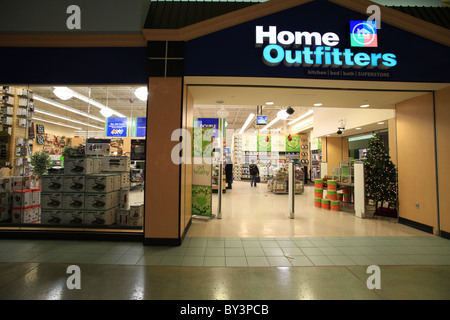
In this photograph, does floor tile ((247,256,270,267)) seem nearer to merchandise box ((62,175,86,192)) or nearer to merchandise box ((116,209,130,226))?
merchandise box ((116,209,130,226))

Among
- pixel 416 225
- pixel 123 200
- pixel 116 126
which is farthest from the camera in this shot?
pixel 116 126

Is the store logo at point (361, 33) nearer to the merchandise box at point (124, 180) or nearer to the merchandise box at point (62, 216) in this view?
the merchandise box at point (124, 180)

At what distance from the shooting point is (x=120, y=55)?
4043 millimetres

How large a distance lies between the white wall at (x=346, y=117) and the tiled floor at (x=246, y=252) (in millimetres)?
4058

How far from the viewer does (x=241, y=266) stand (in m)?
3.08

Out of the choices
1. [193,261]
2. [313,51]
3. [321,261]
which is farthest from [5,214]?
[313,51]

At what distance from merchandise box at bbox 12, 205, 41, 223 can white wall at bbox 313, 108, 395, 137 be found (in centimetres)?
951

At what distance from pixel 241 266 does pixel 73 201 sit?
3.62 m

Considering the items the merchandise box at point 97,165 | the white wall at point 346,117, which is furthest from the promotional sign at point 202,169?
the white wall at point 346,117

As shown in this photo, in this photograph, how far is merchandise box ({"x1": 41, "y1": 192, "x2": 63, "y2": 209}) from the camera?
4352mm

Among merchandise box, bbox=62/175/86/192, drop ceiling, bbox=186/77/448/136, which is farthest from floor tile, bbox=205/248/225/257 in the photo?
drop ceiling, bbox=186/77/448/136

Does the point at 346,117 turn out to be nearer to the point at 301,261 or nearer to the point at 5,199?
the point at 301,261

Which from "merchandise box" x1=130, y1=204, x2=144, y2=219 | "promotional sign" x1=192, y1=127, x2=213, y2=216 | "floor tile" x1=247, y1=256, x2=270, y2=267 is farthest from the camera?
"promotional sign" x1=192, y1=127, x2=213, y2=216

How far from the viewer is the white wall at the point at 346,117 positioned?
6876mm
